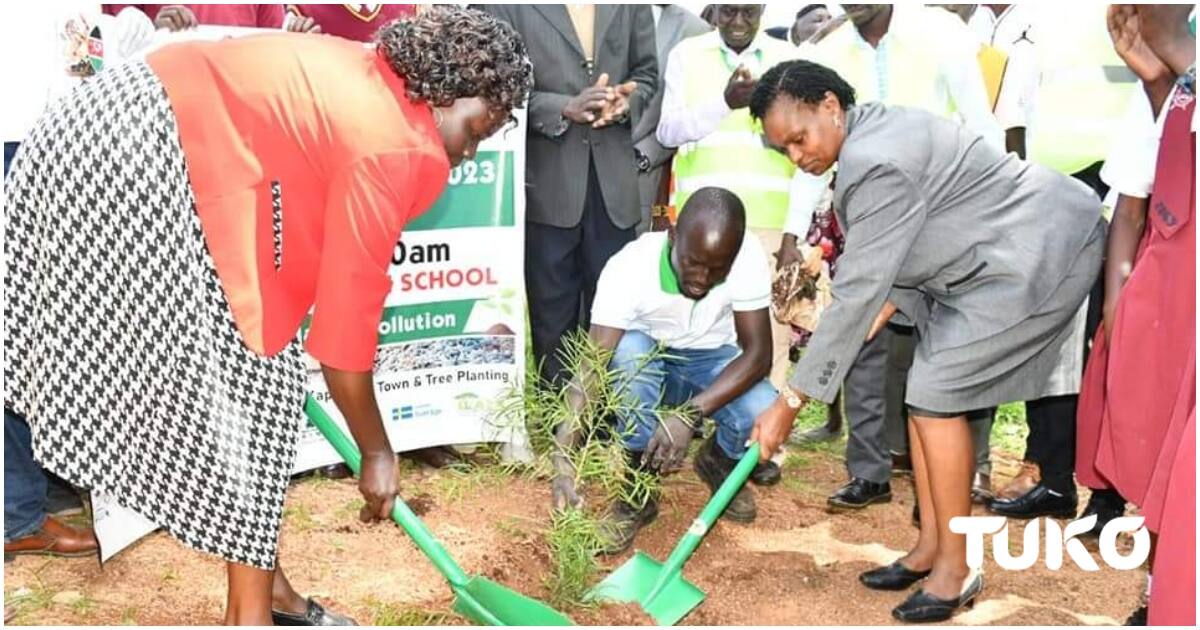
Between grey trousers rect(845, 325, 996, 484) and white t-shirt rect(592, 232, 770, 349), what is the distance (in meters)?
0.53

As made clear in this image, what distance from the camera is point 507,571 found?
12.0 feet

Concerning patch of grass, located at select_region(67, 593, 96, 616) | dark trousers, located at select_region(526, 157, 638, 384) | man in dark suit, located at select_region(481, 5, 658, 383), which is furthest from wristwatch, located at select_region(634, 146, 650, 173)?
patch of grass, located at select_region(67, 593, 96, 616)

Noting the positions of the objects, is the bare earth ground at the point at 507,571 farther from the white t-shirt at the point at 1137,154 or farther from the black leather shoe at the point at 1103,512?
the white t-shirt at the point at 1137,154

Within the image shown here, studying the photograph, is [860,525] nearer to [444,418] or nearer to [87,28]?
[444,418]

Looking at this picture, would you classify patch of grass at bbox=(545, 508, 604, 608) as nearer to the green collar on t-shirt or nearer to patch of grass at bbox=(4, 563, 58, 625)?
the green collar on t-shirt

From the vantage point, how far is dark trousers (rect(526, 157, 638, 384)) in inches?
185

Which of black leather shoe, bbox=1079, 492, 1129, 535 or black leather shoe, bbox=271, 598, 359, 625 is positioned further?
black leather shoe, bbox=1079, 492, 1129, 535

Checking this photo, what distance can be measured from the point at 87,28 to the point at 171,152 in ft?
5.50

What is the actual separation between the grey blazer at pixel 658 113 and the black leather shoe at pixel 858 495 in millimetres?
1470

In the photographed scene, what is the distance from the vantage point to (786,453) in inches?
198

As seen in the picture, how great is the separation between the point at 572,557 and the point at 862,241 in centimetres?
122

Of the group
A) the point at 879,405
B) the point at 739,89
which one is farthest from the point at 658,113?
the point at 879,405

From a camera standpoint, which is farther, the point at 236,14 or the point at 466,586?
the point at 236,14

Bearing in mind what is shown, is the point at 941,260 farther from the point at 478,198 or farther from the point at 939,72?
the point at 478,198
